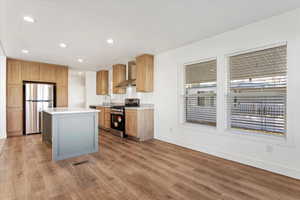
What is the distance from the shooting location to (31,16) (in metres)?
2.42

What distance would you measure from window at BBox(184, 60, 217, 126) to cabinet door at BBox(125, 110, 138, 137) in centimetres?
138

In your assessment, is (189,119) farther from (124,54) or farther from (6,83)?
(6,83)

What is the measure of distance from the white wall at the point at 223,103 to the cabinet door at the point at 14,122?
4292mm

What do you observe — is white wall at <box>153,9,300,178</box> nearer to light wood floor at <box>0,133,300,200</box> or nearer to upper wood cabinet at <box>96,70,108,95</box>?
light wood floor at <box>0,133,300,200</box>

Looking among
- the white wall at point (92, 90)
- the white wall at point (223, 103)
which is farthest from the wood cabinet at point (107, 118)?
the white wall at point (92, 90)

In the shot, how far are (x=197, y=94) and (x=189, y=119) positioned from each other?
0.67 meters

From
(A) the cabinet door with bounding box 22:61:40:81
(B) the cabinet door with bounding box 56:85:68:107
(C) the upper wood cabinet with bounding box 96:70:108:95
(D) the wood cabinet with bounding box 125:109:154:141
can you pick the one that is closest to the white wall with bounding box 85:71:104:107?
(C) the upper wood cabinet with bounding box 96:70:108:95

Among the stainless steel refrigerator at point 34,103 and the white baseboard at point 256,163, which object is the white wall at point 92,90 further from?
the white baseboard at point 256,163

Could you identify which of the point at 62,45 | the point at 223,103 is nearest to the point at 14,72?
the point at 62,45

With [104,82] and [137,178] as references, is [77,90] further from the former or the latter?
[137,178]

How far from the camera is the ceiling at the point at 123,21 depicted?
7.09ft

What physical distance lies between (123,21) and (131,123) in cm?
268

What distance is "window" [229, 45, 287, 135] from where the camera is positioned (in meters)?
2.49

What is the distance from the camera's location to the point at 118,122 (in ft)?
16.0
